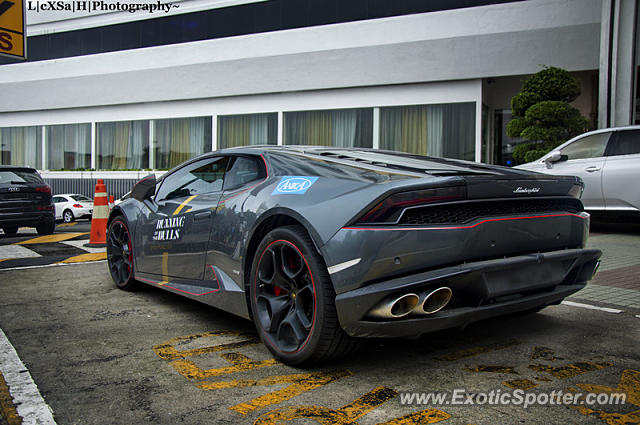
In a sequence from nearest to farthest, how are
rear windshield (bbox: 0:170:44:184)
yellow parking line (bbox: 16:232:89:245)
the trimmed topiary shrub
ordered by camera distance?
yellow parking line (bbox: 16:232:89:245), rear windshield (bbox: 0:170:44:184), the trimmed topiary shrub

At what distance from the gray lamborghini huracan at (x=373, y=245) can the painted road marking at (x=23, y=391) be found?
1.13m

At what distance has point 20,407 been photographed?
243cm

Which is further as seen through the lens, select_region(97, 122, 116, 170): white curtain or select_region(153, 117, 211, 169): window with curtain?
select_region(97, 122, 116, 170): white curtain

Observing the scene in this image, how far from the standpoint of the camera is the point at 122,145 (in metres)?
22.1

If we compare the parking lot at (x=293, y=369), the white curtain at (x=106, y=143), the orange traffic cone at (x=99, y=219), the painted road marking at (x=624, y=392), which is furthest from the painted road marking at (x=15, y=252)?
the white curtain at (x=106, y=143)

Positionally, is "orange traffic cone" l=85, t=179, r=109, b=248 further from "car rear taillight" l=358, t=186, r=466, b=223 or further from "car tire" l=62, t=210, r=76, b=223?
"car tire" l=62, t=210, r=76, b=223

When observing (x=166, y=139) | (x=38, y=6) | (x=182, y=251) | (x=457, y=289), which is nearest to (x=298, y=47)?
(x=166, y=139)

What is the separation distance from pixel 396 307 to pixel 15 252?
6.99m

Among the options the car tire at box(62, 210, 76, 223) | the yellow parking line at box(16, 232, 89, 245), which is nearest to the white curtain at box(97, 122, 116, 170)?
the car tire at box(62, 210, 76, 223)

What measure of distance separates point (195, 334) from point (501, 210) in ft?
6.91

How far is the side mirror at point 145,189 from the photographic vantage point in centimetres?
477

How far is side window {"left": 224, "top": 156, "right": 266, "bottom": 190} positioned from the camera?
11.6ft

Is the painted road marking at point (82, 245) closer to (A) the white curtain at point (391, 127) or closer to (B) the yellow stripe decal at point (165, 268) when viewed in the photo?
(B) the yellow stripe decal at point (165, 268)

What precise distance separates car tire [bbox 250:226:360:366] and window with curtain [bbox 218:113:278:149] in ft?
53.2
